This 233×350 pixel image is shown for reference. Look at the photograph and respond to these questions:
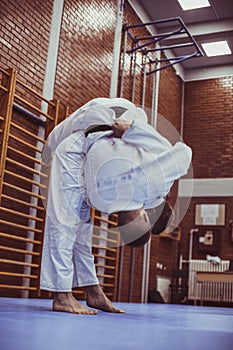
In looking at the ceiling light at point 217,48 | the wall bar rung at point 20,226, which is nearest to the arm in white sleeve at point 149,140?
the wall bar rung at point 20,226

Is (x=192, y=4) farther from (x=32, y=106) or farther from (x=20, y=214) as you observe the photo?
(x=20, y=214)

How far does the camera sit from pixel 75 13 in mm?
5668

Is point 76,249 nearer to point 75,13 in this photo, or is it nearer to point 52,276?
point 52,276

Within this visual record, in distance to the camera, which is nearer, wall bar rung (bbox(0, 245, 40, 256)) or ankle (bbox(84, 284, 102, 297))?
ankle (bbox(84, 284, 102, 297))

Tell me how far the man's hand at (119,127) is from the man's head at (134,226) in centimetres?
35

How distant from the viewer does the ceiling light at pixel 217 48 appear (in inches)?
305

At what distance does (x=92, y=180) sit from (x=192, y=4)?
5.36 m

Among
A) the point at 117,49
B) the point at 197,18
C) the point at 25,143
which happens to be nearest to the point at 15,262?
the point at 25,143

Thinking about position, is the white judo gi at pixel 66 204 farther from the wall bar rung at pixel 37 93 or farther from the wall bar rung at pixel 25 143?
the wall bar rung at pixel 37 93

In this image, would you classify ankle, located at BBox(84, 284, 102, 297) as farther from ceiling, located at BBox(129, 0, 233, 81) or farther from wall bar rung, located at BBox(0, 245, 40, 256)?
ceiling, located at BBox(129, 0, 233, 81)

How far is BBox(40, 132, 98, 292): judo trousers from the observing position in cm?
242

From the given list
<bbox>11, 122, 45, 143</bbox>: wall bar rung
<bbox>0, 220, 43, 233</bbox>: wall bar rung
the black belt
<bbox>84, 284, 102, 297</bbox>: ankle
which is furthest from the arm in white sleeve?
<bbox>11, 122, 45, 143</bbox>: wall bar rung

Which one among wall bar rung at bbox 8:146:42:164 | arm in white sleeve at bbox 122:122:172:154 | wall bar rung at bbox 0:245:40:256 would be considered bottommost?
wall bar rung at bbox 0:245:40:256

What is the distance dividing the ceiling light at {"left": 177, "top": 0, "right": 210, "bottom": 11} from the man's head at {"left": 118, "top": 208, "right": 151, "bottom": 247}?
5.29m
